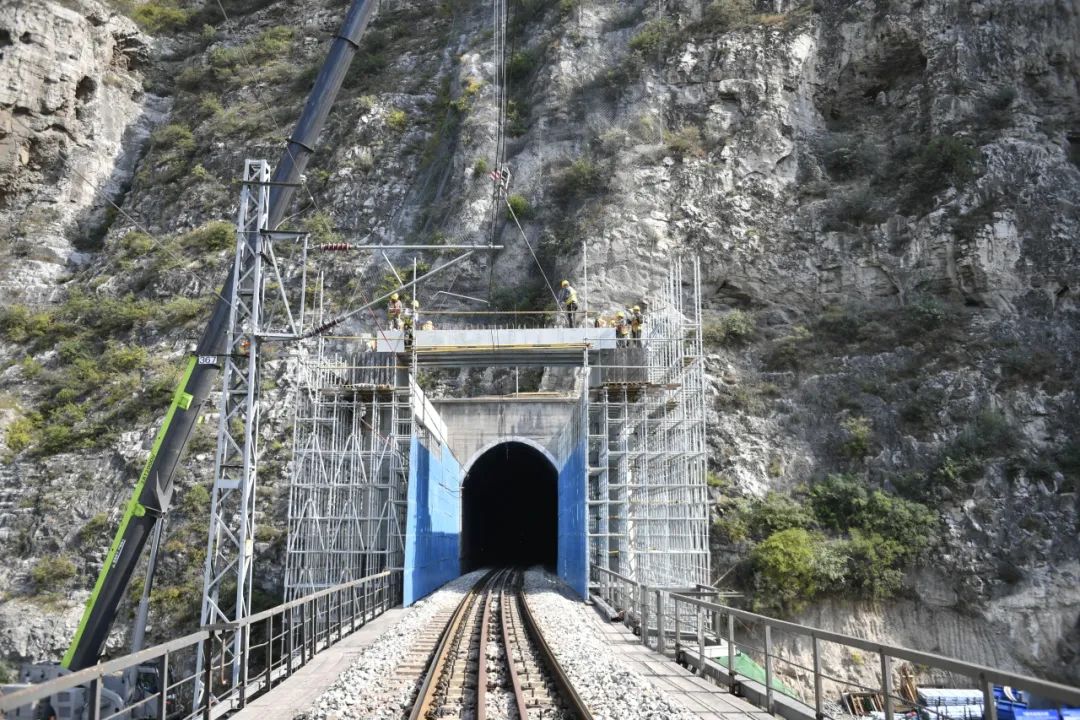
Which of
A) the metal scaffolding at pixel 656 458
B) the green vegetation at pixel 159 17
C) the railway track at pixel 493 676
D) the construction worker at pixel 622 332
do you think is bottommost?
the railway track at pixel 493 676

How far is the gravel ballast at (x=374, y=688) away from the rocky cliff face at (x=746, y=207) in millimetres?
10188

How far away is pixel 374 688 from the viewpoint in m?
7.91

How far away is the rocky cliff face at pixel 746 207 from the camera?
18812 mm

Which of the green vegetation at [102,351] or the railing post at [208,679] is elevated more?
the green vegetation at [102,351]

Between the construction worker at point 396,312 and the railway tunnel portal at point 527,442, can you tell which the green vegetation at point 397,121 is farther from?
the construction worker at point 396,312

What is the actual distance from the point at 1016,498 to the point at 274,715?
17132mm

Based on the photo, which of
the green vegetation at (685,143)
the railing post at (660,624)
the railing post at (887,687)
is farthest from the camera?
the green vegetation at (685,143)

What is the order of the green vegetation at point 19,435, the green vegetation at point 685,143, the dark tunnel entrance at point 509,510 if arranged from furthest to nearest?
the dark tunnel entrance at point 509,510
the green vegetation at point 685,143
the green vegetation at point 19,435

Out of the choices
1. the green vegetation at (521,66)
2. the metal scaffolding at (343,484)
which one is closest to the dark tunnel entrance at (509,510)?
the metal scaffolding at (343,484)

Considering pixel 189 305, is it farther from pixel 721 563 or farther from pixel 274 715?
pixel 274 715

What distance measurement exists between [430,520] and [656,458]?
590 centimetres

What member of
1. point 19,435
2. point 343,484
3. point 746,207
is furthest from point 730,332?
point 19,435

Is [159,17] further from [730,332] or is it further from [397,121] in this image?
[730,332]

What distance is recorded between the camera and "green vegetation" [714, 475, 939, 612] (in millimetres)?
17406
